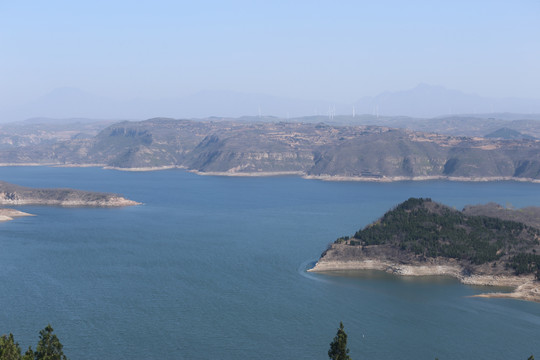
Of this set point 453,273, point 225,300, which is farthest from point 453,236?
point 225,300

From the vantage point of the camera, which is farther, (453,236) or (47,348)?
(453,236)

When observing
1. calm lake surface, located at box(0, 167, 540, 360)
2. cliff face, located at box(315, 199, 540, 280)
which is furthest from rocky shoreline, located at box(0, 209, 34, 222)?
cliff face, located at box(315, 199, 540, 280)

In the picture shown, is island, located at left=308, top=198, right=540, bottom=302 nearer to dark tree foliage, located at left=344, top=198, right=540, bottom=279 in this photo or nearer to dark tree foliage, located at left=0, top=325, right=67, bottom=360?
dark tree foliage, located at left=344, top=198, right=540, bottom=279

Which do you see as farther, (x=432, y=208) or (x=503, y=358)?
(x=432, y=208)

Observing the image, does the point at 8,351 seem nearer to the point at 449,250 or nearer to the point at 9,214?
the point at 449,250

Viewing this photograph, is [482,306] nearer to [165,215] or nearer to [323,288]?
[323,288]

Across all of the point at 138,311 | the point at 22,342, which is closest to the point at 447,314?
the point at 138,311
